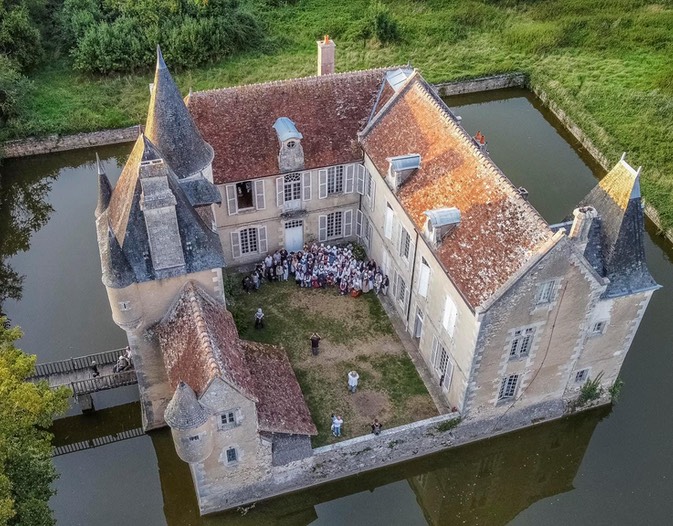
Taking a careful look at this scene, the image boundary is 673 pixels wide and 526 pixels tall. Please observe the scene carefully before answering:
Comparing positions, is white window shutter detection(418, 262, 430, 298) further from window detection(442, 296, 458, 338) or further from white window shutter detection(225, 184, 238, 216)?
white window shutter detection(225, 184, 238, 216)

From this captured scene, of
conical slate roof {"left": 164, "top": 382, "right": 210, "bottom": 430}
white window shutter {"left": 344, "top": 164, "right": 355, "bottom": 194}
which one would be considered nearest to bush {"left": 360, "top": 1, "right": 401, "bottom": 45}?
white window shutter {"left": 344, "top": 164, "right": 355, "bottom": 194}

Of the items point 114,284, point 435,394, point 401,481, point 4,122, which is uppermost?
point 114,284

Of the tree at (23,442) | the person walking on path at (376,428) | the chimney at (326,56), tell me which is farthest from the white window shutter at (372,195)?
the tree at (23,442)

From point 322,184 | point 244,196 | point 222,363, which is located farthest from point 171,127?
point 222,363

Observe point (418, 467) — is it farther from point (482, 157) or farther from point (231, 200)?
point (231, 200)

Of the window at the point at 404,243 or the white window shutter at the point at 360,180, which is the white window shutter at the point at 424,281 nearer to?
the window at the point at 404,243

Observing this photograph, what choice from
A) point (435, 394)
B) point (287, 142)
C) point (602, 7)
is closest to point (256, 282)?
point (287, 142)

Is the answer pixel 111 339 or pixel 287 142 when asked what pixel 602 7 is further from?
pixel 111 339
